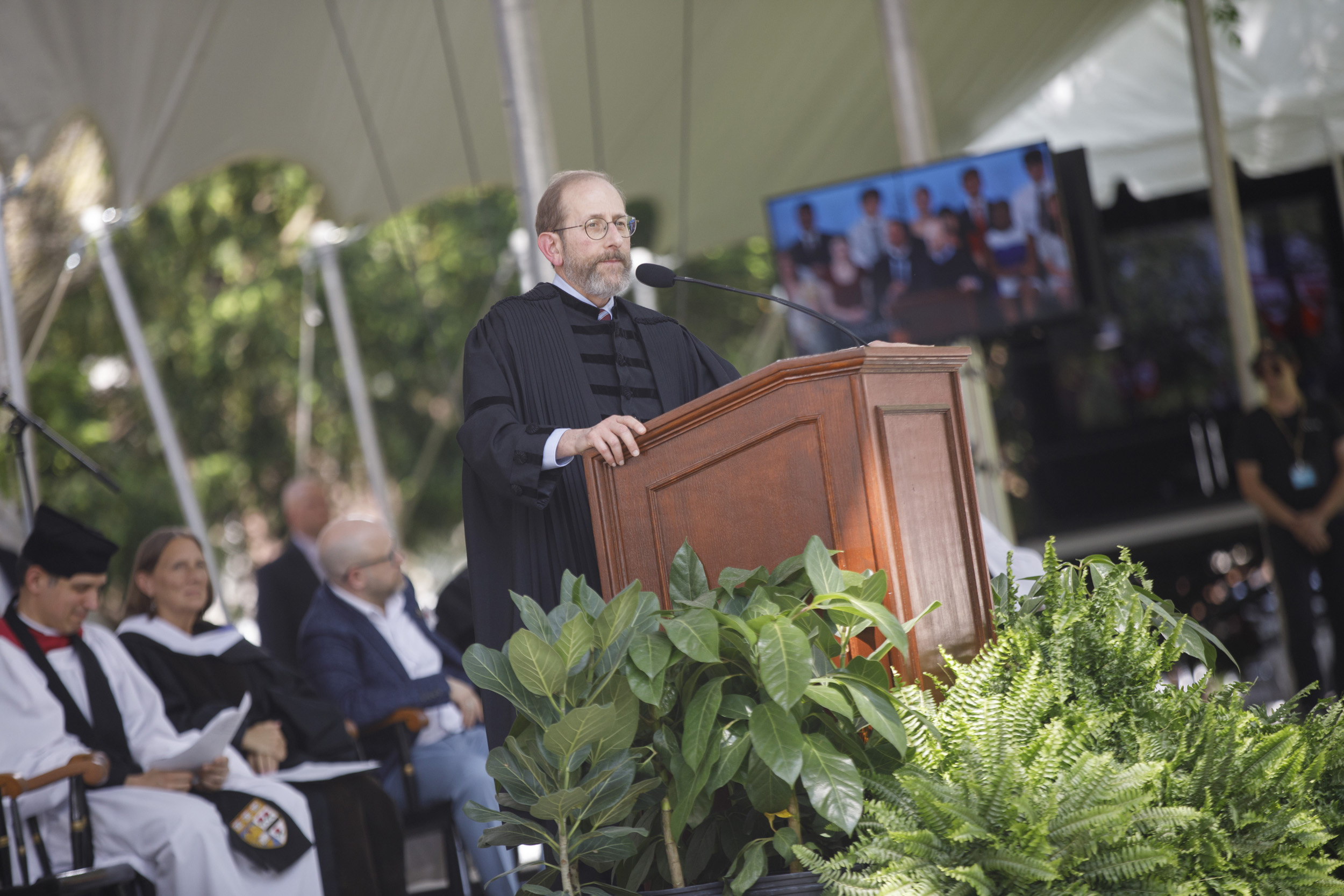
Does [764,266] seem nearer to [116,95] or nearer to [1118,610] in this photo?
[116,95]

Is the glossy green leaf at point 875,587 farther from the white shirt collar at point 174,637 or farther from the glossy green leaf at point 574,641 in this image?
the white shirt collar at point 174,637

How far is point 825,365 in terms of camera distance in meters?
2.16

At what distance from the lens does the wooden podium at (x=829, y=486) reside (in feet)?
7.09

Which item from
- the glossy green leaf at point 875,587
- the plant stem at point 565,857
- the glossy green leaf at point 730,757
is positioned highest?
the glossy green leaf at point 875,587

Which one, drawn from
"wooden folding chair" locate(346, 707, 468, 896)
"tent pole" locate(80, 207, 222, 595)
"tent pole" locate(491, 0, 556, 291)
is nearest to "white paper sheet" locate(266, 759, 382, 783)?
"wooden folding chair" locate(346, 707, 468, 896)

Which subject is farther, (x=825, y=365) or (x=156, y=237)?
(x=156, y=237)

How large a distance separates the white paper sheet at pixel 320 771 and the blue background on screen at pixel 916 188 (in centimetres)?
331

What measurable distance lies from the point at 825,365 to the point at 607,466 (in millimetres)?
468

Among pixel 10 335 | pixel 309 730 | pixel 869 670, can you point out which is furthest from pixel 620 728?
pixel 10 335

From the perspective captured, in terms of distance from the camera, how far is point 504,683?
7.25 feet

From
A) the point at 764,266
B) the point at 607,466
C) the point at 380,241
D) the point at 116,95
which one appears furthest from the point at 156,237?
the point at 607,466

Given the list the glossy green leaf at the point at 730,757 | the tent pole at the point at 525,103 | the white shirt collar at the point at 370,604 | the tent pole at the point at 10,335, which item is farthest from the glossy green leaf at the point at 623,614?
the tent pole at the point at 10,335

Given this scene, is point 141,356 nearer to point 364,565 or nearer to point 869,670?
point 364,565

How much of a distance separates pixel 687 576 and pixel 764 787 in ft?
1.23
